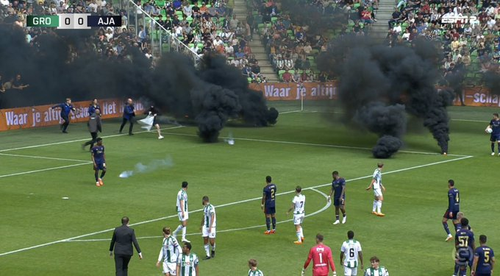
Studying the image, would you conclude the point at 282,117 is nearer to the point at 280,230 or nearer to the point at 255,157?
the point at 255,157

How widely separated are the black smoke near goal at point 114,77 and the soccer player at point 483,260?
31.1 meters

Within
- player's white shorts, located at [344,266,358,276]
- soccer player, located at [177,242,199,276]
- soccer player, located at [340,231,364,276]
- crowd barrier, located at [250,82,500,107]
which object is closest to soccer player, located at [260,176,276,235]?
soccer player, located at [340,231,364,276]

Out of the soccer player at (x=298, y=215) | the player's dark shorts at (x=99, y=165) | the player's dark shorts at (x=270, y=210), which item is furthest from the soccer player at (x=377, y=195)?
the player's dark shorts at (x=99, y=165)

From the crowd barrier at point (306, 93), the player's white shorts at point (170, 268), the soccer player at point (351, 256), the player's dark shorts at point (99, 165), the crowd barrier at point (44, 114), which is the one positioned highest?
the crowd barrier at point (306, 93)

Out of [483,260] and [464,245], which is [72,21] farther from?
[483,260]

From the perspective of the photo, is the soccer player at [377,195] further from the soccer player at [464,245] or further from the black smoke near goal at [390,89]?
the black smoke near goal at [390,89]

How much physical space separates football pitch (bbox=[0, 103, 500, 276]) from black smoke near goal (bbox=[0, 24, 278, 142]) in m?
1.52

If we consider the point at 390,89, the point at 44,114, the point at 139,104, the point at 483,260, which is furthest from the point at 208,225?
the point at 139,104

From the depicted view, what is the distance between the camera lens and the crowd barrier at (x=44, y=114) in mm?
57281

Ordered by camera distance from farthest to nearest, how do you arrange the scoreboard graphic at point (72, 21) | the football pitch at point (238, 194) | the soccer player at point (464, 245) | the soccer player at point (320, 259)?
the scoreboard graphic at point (72, 21)
the football pitch at point (238, 194)
the soccer player at point (464, 245)
the soccer player at point (320, 259)

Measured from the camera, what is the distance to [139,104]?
64.9 m

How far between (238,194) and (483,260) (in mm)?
16242

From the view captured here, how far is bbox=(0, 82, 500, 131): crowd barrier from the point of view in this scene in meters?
57.1

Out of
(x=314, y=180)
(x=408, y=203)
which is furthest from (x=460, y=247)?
(x=314, y=180)
